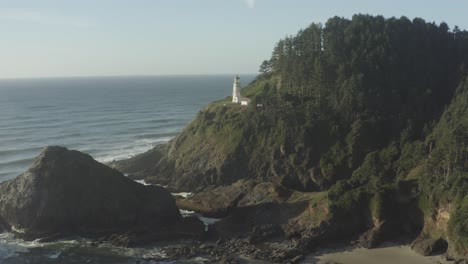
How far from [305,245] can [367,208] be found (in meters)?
8.27

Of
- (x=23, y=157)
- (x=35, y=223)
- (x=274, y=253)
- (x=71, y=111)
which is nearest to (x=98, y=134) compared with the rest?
(x=23, y=157)

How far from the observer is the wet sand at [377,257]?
1881 inches

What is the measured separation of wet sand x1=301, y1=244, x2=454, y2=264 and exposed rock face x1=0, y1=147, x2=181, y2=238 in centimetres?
1791

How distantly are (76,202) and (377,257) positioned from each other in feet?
108

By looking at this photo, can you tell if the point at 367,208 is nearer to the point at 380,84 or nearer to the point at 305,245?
the point at 305,245

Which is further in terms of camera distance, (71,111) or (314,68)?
(71,111)

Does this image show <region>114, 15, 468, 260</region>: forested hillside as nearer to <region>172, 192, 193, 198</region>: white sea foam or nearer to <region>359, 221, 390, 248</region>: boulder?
<region>359, 221, 390, 248</region>: boulder

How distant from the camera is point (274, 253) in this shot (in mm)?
50156

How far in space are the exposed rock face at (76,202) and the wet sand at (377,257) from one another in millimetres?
17906

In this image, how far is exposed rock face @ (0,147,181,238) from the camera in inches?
2279

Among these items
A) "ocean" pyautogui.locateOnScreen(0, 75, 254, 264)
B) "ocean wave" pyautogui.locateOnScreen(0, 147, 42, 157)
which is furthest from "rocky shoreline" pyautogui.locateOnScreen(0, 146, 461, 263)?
"ocean wave" pyautogui.locateOnScreen(0, 147, 42, 157)

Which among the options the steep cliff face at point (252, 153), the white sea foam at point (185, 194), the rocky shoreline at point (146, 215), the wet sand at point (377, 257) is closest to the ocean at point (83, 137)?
the rocky shoreline at point (146, 215)

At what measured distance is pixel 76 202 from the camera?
58.7 meters

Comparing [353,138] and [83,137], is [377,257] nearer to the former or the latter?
[353,138]
